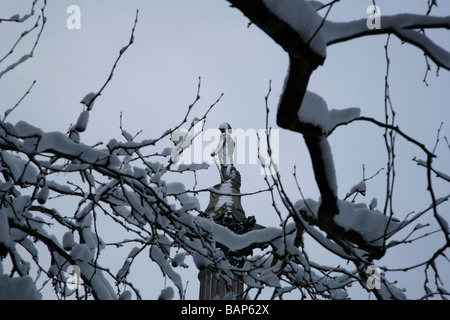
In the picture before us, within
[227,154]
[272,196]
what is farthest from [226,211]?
[272,196]

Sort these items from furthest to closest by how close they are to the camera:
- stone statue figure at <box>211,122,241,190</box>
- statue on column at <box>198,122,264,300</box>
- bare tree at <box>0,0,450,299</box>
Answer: statue on column at <box>198,122,264,300</box> → stone statue figure at <box>211,122,241,190</box> → bare tree at <box>0,0,450,299</box>

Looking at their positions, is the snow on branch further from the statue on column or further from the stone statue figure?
the statue on column

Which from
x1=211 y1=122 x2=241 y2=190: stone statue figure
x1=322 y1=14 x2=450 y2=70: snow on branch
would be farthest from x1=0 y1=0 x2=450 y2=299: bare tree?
x1=211 y1=122 x2=241 y2=190: stone statue figure

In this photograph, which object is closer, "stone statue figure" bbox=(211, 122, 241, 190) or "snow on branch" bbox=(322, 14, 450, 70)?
"snow on branch" bbox=(322, 14, 450, 70)

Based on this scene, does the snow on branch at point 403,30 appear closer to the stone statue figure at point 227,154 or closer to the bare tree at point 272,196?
the bare tree at point 272,196

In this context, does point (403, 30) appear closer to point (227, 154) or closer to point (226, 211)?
point (227, 154)

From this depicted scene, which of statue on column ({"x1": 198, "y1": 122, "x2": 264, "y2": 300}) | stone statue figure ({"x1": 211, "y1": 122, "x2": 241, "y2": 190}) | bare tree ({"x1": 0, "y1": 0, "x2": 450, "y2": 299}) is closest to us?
bare tree ({"x1": 0, "y1": 0, "x2": 450, "y2": 299})

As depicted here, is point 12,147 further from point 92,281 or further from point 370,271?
point 370,271

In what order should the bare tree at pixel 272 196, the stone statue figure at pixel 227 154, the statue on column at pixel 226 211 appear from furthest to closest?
the statue on column at pixel 226 211 < the stone statue figure at pixel 227 154 < the bare tree at pixel 272 196

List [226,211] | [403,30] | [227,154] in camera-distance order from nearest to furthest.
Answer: [403,30] < [227,154] < [226,211]

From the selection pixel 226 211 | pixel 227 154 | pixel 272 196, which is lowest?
pixel 272 196

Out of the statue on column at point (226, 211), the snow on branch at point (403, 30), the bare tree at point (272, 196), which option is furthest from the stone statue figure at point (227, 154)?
the snow on branch at point (403, 30)
